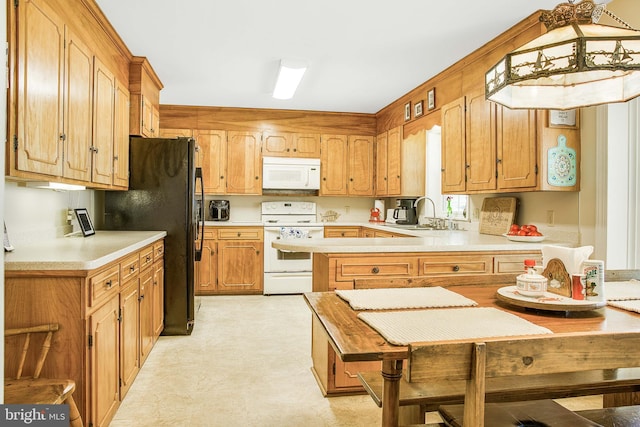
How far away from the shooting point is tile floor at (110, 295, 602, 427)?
2.20m

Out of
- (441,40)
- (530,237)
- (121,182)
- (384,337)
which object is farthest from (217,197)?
(384,337)

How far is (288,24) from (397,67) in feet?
4.26

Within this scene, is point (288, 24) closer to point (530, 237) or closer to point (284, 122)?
point (530, 237)

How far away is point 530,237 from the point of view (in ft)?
9.45

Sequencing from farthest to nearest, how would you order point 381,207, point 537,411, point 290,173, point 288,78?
point 381,207 < point 290,173 < point 288,78 < point 537,411

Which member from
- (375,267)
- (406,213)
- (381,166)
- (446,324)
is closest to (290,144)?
(381,166)

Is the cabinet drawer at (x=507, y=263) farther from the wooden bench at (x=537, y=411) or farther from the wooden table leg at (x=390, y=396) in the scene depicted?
the wooden table leg at (x=390, y=396)

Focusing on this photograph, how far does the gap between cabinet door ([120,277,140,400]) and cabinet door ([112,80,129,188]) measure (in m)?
1.02

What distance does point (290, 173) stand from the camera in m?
5.58

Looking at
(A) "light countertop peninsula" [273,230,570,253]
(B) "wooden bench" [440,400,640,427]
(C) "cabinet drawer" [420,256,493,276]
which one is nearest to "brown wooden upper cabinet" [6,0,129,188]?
(A) "light countertop peninsula" [273,230,570,253]

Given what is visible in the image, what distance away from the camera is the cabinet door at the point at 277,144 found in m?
5.60

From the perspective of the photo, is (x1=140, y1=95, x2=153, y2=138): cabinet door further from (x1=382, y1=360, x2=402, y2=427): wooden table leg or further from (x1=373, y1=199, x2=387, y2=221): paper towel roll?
(x1=382, y1=360, x2=402, y2=427): wooden table leg

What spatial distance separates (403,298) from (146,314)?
6.77ft

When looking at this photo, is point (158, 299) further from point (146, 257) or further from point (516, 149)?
point (516, 149)
